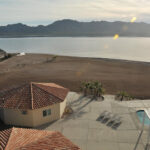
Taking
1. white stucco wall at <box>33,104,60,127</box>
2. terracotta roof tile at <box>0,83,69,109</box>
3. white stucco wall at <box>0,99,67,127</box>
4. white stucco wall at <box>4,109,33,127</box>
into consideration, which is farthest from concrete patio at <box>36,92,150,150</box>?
terracotta roof tile at <box>0,83,69,109</box>

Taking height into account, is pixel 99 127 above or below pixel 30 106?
below

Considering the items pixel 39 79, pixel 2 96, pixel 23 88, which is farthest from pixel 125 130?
pixel 39 79

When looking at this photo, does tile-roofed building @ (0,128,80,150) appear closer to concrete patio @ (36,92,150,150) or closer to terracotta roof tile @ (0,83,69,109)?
concrete patio @ (36,92,150,150)

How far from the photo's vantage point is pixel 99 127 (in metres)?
17.2

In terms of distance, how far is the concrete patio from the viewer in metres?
14.8

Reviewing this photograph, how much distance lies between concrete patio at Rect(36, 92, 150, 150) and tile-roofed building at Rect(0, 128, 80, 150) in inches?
143

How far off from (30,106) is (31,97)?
50.3 inches

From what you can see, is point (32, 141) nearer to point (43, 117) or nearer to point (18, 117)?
point (43, 117)

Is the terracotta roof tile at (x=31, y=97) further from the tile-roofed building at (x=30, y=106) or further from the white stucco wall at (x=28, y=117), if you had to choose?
the white stucco wall at (x=28, y=117)

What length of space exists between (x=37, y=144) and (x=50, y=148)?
2.76ft

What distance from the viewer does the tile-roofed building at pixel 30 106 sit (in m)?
17.2

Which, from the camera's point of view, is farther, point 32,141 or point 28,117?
point 28,117

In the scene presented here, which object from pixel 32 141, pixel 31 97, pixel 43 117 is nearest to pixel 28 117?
pixel 43 117

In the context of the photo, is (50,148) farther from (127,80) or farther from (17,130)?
(127,80)
